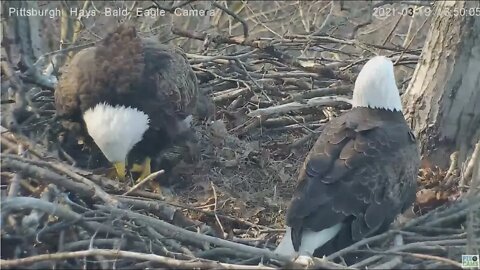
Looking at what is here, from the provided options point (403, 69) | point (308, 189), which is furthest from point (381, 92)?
point (403, 69)

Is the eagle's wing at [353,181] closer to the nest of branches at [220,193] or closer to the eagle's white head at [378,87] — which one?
the nest of branches at [220,193]

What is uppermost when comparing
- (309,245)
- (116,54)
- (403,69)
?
(116,54)

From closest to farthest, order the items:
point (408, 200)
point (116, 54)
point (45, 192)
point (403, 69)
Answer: point (45, 192) < point (408, 200) < point (116, 54) < point (403, 69)

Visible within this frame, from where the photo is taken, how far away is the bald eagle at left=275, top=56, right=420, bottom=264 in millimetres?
3795

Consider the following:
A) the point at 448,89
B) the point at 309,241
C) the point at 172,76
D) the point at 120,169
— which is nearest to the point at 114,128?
the point at 120,169

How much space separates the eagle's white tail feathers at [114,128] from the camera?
15.0 ft

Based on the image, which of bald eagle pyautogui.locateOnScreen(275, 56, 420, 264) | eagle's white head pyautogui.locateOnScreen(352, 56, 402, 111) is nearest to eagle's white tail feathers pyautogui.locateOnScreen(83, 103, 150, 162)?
bald eagle pyautogui.locateOnScreen(275, 56, 420, 264)

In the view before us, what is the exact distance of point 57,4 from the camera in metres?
8.59

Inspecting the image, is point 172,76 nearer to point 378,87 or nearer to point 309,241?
point 378,87

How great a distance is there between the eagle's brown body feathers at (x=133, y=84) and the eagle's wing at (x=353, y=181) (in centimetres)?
117

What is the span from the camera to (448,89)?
15.5 feet

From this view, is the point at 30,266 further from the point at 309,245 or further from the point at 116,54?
the point at 116,54

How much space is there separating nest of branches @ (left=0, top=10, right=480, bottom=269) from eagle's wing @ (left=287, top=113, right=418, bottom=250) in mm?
143

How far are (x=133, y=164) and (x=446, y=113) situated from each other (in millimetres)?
1938
